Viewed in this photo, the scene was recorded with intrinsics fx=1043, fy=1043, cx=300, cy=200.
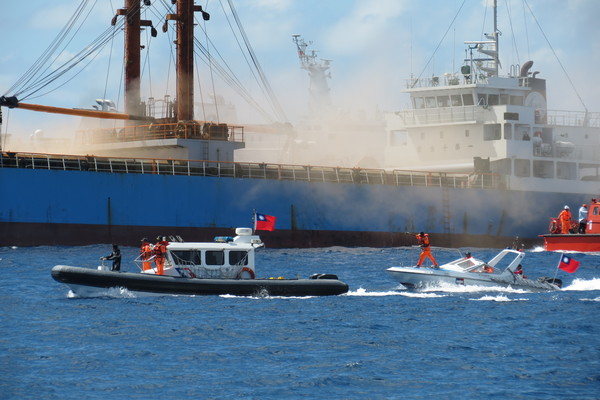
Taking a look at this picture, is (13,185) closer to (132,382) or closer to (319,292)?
(319,292)

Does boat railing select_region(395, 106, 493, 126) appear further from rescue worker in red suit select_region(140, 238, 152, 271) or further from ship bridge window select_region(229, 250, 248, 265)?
rescue worker in red suit select_region(140, 238, 152, 271)

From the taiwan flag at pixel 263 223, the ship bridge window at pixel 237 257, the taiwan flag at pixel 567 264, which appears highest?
the taiwan flag at pixel 263 223

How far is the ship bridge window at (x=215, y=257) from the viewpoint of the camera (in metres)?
31.1

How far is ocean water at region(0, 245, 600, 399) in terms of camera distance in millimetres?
20391

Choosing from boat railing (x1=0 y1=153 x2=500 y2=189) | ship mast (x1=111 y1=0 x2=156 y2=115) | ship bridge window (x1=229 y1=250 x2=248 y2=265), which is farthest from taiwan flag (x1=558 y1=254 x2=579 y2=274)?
ship mast (x1=111 y1=0 x2=156 y2=115)

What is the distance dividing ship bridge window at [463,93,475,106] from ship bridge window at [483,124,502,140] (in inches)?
63.5

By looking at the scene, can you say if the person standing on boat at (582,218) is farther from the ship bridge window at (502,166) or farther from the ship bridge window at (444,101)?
the ship bridge window at (444,101)

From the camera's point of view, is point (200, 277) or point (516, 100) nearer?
point (200, 277)

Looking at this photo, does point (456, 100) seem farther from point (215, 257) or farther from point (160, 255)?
point (160, 255)

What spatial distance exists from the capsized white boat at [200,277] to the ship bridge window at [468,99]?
32.9 meters

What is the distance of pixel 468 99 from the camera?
6244cm

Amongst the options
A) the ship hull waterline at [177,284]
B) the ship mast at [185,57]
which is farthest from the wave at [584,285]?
the ship mast at [185,57]

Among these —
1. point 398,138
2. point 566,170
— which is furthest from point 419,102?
point 566,170

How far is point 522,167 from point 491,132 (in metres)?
2.80
